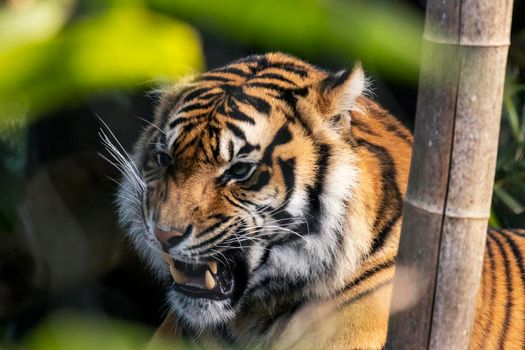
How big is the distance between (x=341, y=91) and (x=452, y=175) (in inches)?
28.7

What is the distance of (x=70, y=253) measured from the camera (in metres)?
1.08

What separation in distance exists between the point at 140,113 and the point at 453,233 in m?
1.10

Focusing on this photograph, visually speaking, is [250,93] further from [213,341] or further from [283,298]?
[213,341]

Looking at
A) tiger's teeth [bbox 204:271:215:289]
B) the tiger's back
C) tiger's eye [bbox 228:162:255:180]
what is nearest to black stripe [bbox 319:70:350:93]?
tiger's eye [bbox 228:162:255:180]

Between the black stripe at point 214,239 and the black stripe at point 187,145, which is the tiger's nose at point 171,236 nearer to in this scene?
the black stripe at point 214,239

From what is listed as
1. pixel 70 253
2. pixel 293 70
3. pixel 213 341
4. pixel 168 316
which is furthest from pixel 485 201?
pixel 168 316

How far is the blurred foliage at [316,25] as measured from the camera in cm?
20

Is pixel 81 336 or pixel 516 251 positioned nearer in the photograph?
pixel 81 336

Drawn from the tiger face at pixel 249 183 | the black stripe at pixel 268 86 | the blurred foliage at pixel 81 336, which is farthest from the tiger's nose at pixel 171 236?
the blurred foliage at pixel 81 336

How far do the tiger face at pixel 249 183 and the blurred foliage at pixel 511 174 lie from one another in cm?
123

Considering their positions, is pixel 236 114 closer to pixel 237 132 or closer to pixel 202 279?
pixel 237 132

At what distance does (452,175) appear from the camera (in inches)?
30.5

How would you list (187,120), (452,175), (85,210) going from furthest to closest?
(85,210) → (187,120) → (452,175)

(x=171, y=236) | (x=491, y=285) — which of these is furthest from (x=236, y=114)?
(x=491, y=285)
